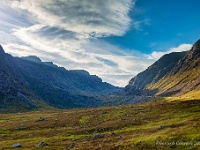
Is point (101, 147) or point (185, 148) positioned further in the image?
point (101, 147)

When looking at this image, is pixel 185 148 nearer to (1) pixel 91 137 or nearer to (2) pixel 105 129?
(1) pixel 91 137

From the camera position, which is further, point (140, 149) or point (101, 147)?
point (101, 147)

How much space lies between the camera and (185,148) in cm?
4300

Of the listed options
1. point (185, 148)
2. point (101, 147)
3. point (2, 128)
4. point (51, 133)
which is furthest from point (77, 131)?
point (185, 148)

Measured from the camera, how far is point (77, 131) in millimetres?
78750

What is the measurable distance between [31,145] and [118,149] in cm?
2540

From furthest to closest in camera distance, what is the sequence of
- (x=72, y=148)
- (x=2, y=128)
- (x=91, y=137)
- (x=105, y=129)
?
(x=2, y=128), (x=105, y=129), (x=91, y=137), (x=72, y=148)

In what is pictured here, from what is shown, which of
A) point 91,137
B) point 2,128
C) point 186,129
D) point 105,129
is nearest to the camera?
point 186,129

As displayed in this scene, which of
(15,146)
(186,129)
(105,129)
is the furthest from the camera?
(105,129)

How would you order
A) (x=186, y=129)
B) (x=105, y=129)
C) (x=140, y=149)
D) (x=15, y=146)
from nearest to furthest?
(x=140, y=149) → (x=186, y=129) → (x=15, y=146) → (x=105, y=129)

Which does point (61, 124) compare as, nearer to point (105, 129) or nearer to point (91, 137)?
point (105, 129)

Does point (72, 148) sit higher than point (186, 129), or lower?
lower

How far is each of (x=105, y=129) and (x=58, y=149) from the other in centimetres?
2405

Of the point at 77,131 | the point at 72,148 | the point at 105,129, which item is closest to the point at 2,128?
the point at 77,131
